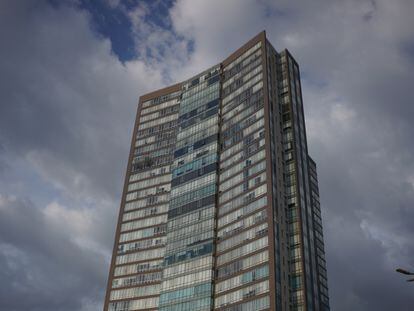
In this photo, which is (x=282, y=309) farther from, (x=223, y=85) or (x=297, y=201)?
(x=223, y=85)

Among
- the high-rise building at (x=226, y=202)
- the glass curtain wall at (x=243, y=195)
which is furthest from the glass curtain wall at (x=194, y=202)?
the glass curtain wall at (x=243, y=195)

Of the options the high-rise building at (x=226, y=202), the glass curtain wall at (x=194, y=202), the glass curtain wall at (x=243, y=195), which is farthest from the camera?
the glass curtain wall at (x=194, y=202)

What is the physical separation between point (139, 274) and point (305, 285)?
4966 cm

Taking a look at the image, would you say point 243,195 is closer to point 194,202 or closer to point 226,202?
point 226,202

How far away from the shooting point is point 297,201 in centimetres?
12200

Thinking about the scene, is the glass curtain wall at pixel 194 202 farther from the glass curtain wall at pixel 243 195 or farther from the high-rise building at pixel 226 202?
the glass curtain wall at pixel 243 195

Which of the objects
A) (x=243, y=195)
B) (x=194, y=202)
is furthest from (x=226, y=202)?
(x=194, y=202)

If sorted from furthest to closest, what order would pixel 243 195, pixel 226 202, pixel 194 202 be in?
pixel 194 202 < pixel 226 202 < pixel 243 195

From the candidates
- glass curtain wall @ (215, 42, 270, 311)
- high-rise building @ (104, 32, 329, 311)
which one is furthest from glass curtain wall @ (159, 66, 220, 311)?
glass curtain wall @ (215, 42, 270, 311)

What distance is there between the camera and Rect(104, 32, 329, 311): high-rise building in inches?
4461

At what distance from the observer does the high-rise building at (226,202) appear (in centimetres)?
11331

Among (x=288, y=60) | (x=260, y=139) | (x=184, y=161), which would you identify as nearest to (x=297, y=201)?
(x=260, y=139)

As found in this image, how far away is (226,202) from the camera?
128625mm

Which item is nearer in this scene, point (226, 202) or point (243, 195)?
point (243, 195)
